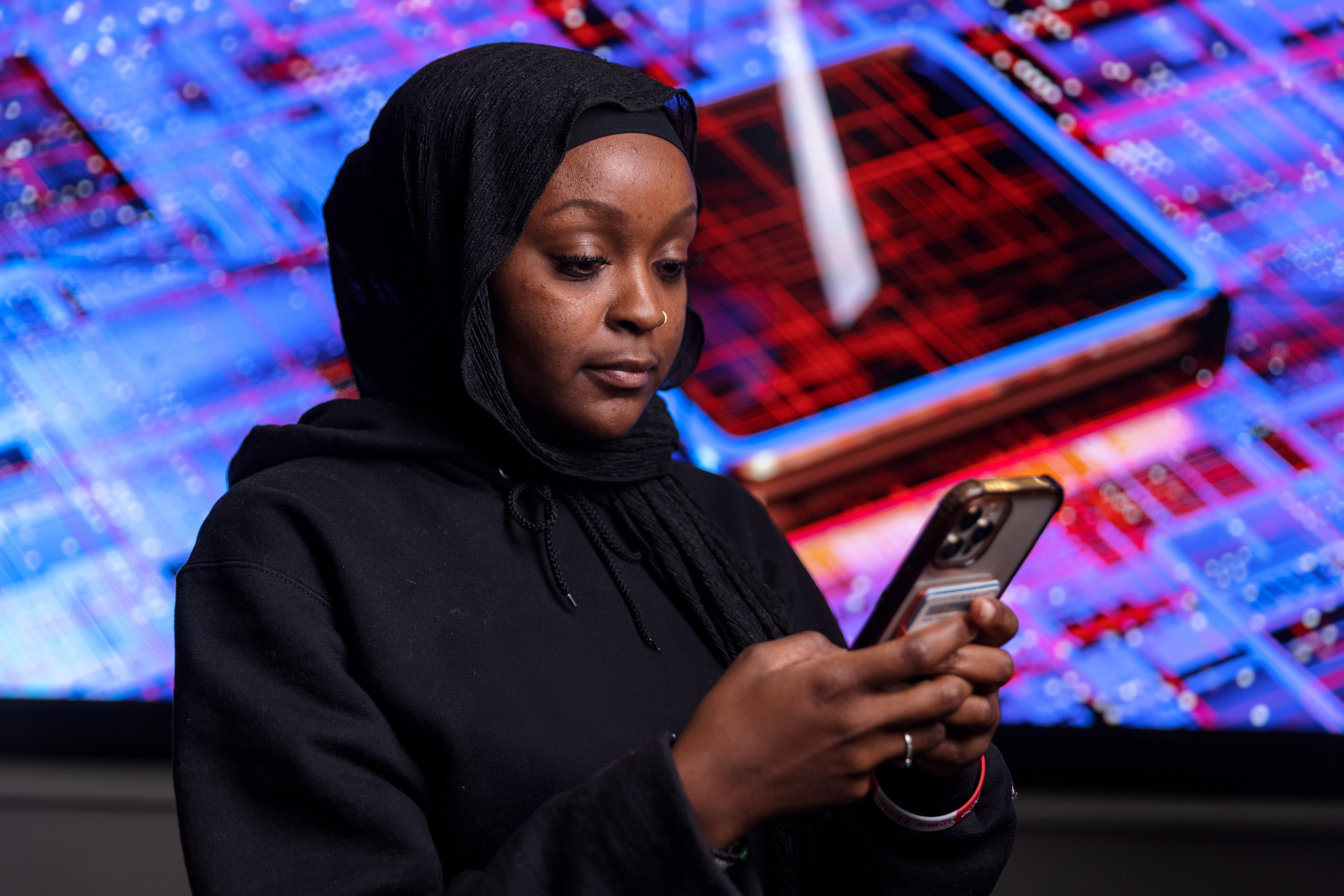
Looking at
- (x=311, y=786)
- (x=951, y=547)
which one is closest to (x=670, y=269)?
(x=951, y=547)

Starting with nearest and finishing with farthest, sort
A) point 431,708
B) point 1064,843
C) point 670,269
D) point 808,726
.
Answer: point 808,726 < point 431,708 < point 670,269 < point 1064,843

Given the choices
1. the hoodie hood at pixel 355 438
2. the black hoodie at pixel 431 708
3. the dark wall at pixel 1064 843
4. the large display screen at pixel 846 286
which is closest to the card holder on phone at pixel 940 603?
the black hoodie at pixel 431 708

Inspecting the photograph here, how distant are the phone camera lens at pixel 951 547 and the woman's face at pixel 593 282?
11.8 inches

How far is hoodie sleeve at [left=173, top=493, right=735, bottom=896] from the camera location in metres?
0.54

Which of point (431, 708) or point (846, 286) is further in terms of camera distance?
point (846, 286)

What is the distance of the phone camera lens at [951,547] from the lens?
0.54 metres

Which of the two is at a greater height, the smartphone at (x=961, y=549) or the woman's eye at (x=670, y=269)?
the woman's eye at (x=670, y=269)

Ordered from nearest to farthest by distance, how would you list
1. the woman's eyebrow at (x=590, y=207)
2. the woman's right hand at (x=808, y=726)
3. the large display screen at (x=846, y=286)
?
the woman's right hand at (x=808, y=726), the woman's eyebrow at (x=590, y=207), the large display screen at (x=846, y=286)

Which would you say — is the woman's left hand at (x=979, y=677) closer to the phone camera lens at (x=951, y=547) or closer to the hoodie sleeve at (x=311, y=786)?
the phone camera lens at (x=951, y=547)

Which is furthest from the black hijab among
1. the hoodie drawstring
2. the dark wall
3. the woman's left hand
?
the dark wall

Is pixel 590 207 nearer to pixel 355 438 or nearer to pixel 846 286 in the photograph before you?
pixel 355 438

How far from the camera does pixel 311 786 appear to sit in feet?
1.96

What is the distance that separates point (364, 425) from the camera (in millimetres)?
787

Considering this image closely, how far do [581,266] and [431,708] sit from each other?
1.16 ft
